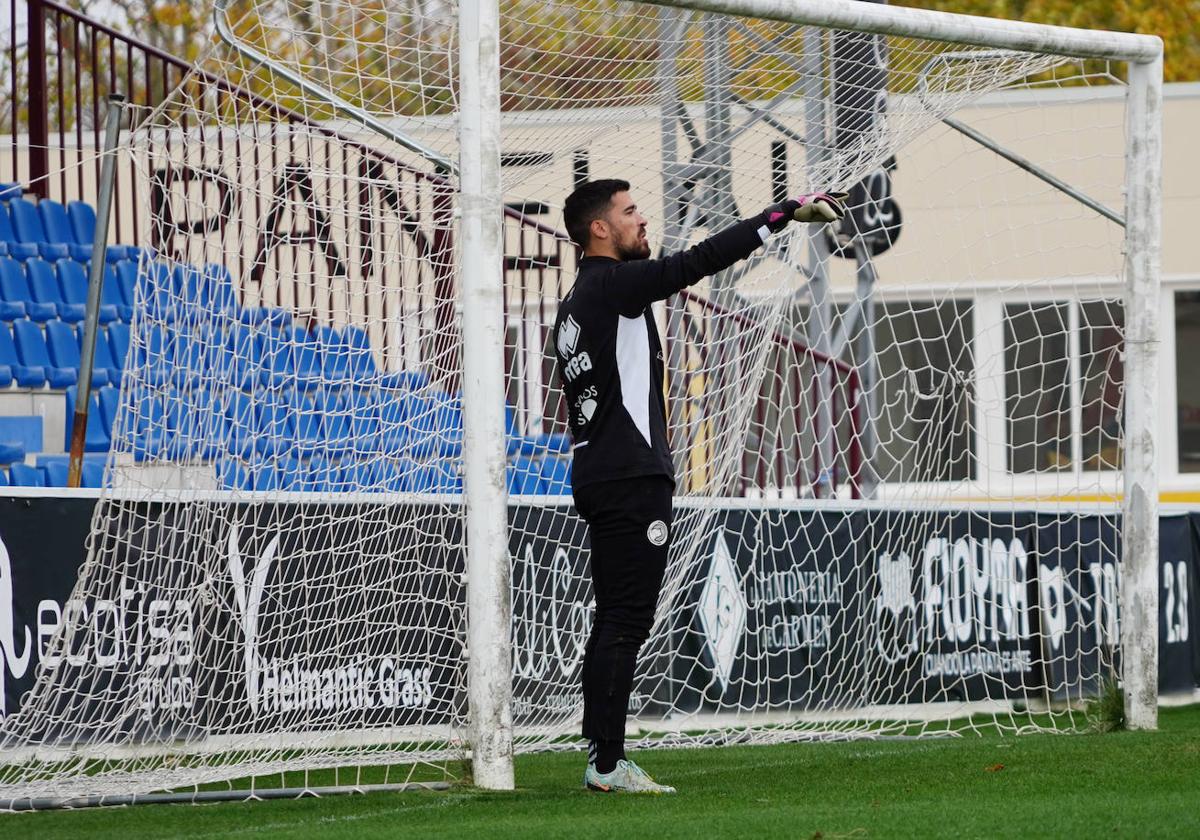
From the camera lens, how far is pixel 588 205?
16.3ft

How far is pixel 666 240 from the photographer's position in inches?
320

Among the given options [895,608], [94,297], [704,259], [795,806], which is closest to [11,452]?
[94,297]

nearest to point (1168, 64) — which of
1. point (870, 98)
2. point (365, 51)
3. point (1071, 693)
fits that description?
point (1071, 693)

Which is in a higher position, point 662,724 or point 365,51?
point 365,51

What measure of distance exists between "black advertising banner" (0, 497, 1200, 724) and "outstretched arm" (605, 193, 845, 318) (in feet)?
3.99

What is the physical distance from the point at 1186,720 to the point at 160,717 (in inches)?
185

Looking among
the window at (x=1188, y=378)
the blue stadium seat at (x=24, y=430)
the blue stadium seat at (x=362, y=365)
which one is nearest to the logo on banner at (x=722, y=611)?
the blue stadium seat at (x=362, y=365)

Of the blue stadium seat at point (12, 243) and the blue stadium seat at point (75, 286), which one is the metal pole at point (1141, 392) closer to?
the blue stadium seat at point (75, 286)

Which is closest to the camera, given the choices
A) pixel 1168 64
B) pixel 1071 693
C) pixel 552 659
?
pixel 552 659

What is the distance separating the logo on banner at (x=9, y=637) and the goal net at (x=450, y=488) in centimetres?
14

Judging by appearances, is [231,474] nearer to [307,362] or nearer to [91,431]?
[307,362]

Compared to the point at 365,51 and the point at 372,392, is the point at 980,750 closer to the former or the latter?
the point at 372,392

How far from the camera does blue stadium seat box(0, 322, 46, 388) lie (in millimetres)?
7750

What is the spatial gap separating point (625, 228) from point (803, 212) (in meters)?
0.54
